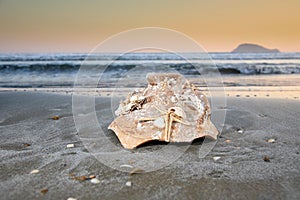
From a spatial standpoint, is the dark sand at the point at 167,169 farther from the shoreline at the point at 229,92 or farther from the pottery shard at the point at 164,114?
the shoreline at the point at 229,92

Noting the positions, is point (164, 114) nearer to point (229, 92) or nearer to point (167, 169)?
point (167, 169)

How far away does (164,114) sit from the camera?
3115mm

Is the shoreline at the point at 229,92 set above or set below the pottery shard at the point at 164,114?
below

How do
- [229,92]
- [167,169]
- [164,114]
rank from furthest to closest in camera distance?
[229,92]
[164,114]
[167,169]

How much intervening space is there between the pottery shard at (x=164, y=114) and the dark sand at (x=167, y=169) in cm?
18

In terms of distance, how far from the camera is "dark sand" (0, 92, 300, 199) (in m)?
2.16

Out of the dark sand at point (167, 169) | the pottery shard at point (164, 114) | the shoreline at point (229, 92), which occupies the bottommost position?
the shoreline at point (229, 92)

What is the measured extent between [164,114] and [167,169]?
71 centimetres

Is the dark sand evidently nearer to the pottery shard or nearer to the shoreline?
the pottery shard

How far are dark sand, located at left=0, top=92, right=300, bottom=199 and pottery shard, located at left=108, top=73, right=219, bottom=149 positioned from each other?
0.18m

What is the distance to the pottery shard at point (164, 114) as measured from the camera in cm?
305

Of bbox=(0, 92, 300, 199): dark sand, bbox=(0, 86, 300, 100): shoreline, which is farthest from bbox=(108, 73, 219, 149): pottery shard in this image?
bbox=(0, 86, 300, 100): shoreline

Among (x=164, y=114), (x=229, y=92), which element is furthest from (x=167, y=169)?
(x=229, y=92)

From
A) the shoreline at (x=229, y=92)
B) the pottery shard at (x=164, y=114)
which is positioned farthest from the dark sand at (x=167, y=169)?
the shoreline at (x=229, y=92)
